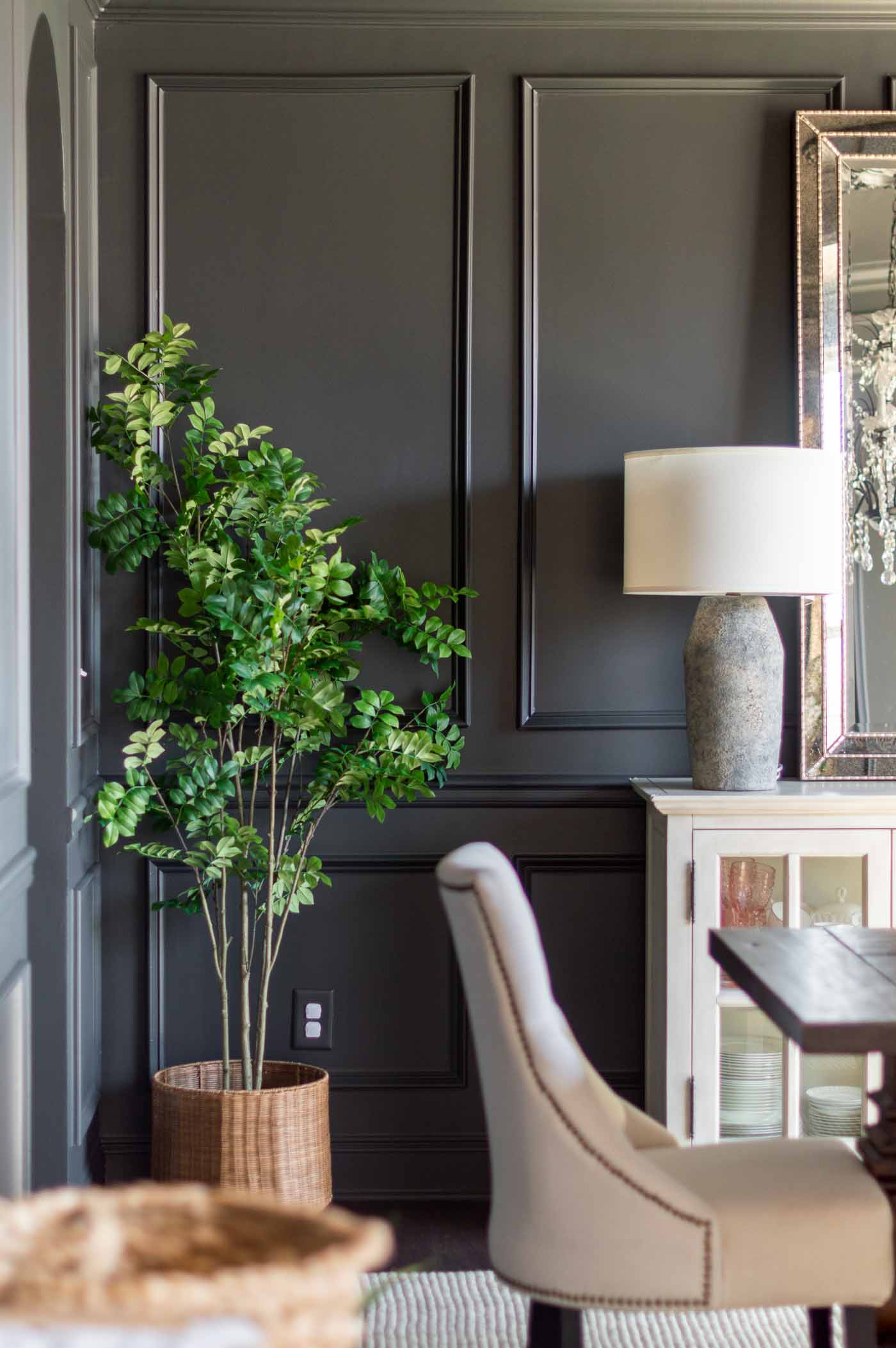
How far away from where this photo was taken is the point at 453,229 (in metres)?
3.25

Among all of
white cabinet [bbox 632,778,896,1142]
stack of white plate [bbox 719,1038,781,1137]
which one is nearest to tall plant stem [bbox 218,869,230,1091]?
white cabinet [bbox 632,778,896,1142]

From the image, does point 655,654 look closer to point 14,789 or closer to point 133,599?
point 133,599

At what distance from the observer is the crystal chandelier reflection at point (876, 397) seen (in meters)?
3.25

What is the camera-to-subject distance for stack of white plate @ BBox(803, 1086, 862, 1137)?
2.92 m

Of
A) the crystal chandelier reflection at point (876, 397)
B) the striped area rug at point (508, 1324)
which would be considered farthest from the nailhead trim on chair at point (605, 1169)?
the crystal chandelier reflection at point (876, 397)

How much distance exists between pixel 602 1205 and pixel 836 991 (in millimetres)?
432

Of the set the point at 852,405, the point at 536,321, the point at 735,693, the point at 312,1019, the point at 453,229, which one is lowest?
the point at 312,1019

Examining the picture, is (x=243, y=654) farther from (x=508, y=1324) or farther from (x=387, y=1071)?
(x=508, y=1324)

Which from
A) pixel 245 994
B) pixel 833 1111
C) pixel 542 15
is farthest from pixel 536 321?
pixel 833 1111

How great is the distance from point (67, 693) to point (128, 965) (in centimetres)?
80

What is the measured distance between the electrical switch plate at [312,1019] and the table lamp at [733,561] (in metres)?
1.04

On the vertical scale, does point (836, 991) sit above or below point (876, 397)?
below

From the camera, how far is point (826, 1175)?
73.5 inches

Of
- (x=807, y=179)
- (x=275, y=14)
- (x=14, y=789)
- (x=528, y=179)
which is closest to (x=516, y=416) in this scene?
(x=528, y=179)
